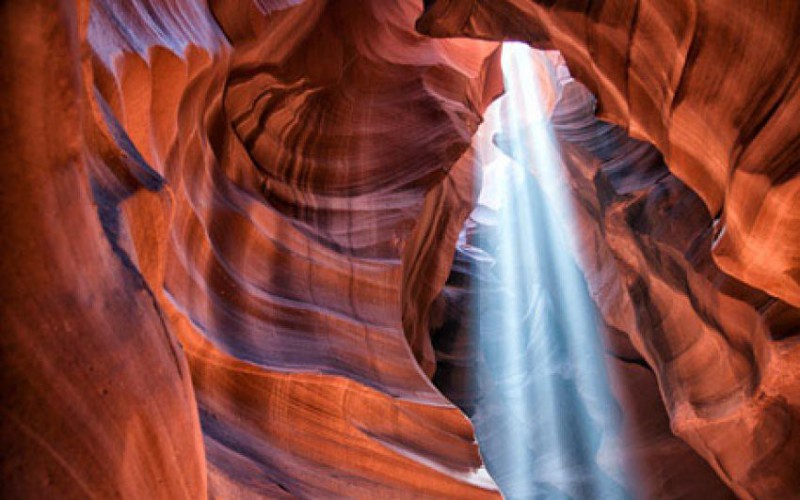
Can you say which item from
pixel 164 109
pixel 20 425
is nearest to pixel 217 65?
pixel 164 109

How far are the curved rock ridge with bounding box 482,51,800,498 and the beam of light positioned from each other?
102 cm

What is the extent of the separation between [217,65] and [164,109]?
0.91 meters

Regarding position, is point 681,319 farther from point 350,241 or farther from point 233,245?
point 233,245

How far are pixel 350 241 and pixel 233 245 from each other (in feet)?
4.96

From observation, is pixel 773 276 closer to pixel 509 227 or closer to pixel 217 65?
pixel 217 65

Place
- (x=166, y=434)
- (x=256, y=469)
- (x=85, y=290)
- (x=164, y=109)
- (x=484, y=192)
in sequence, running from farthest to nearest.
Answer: (x=484, y=192), (x=256, y=469), (x=164, y=109), (x=166, y=434), (x=85, y=290)

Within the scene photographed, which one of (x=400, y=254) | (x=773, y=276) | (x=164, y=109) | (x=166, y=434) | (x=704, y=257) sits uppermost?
(x=164, y=109)

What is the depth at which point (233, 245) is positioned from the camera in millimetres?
4359

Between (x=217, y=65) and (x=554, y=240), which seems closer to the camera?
(x=217, y=65)

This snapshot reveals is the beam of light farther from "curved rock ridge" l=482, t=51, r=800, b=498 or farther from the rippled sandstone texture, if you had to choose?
the rippled sandstone texture

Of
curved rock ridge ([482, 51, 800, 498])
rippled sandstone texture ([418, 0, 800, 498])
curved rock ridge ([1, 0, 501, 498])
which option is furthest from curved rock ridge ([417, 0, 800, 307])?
curved rock ridge ([1, 0, 501, 498])

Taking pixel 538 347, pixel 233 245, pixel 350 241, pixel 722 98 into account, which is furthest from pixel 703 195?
pixel 538 347

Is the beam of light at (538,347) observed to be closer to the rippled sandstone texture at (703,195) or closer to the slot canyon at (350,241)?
the slot canyon at (350,241)

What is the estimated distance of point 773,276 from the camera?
3.47m
